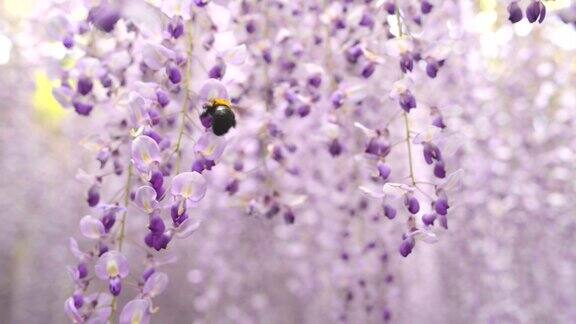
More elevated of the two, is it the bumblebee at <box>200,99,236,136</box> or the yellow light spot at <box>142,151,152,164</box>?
the yellow light spot at <box>142,151,152,164</box>

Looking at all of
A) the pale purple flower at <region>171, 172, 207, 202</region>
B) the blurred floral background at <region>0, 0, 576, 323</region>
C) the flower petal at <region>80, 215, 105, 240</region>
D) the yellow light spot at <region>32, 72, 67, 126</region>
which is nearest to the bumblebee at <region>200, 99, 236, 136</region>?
the pale purple flower at <region>171, 172, 207, 202</region>

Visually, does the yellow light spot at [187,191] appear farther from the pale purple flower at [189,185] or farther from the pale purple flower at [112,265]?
the pale purple flower at [112,265]

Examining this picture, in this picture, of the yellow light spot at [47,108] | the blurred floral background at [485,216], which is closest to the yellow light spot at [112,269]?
the blurred floral background at [485,216]

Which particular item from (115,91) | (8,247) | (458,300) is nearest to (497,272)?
(458,300)

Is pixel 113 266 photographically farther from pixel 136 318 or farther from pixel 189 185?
pixel 189 185

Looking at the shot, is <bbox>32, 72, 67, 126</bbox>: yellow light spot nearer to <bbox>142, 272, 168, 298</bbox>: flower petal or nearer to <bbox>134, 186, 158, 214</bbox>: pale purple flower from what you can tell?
<bbox>142, 272, 168, 298</bbox>: flower petal

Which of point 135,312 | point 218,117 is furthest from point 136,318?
point 218,117
